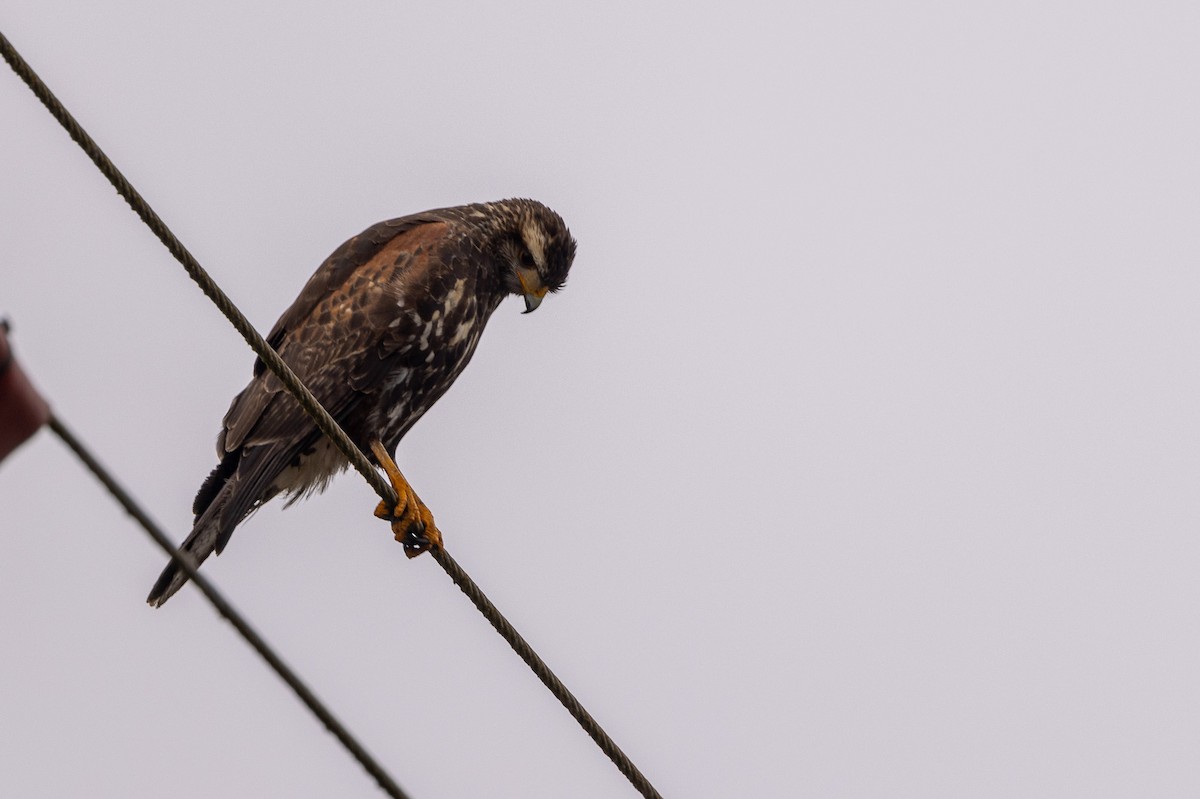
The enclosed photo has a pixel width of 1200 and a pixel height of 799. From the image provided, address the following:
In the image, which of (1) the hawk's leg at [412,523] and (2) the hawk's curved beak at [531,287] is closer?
(1) the hawk's leg at [412,523]

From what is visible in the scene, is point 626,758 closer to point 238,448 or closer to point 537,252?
point 238,448

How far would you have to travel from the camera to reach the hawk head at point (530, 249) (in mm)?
7414

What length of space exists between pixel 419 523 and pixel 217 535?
82cm

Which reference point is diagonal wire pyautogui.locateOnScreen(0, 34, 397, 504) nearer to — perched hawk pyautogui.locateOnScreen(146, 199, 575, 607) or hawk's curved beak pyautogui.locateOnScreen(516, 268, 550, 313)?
perched hawk pyautogui.locateOnScreen(146, 199, 575, 607)

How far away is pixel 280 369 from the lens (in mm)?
4039

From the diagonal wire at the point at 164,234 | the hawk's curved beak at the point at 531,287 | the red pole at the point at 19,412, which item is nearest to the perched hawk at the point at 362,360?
the hawk's curved beak at the point at 531,287

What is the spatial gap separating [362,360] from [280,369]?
265 centimetres

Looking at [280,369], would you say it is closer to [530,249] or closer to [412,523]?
[412,523]

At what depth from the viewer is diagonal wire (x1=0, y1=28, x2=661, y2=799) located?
3.36m

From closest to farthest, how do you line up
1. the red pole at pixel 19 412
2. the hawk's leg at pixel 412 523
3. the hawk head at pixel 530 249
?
Result: the red pole at pixel 19 412 < the hawk's leg at pixel 412 523 < the hawk head at pixel 530 249

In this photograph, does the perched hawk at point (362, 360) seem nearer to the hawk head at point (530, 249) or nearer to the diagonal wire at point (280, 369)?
the hawk head at point (530, 249)

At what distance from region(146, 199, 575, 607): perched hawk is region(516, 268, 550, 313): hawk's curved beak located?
229 mm

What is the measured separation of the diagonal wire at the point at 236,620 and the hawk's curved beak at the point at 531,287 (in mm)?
4536

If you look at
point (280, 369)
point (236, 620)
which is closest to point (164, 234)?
point (280, 369)
